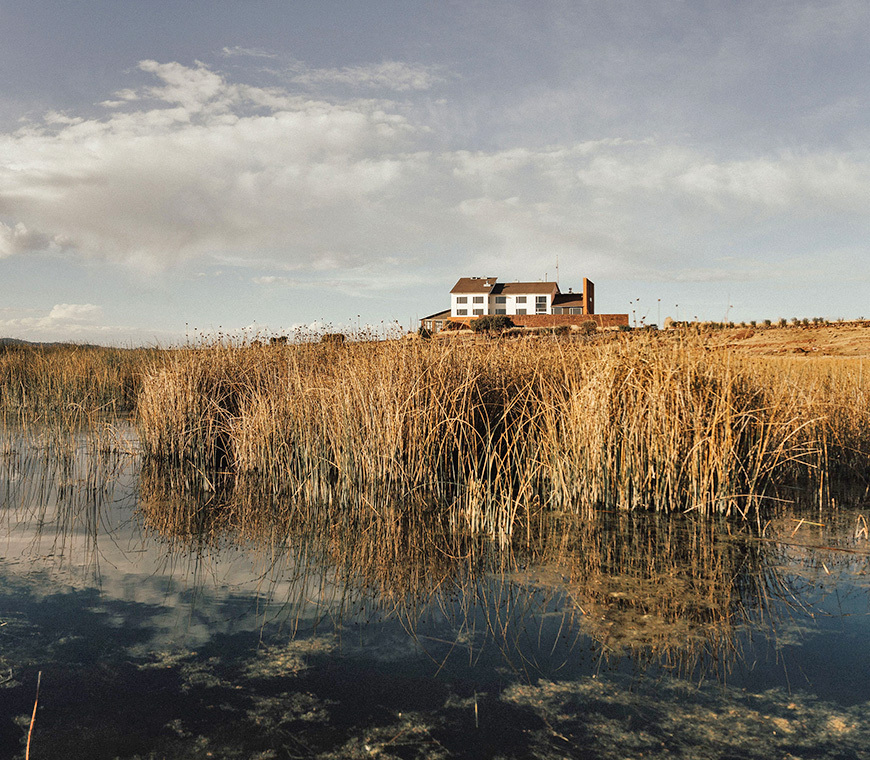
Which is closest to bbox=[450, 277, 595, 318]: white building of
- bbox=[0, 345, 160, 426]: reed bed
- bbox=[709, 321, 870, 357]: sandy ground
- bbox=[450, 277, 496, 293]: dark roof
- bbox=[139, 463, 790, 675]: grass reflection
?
bbox=[450, 277, 496, 293]: dark roof

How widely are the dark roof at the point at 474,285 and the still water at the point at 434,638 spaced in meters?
55.7

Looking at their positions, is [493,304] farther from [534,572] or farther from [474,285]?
[534,572]

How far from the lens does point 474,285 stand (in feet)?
200

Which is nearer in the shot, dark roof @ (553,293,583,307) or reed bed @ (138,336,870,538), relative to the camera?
reed bed @ (138,336,870,538)

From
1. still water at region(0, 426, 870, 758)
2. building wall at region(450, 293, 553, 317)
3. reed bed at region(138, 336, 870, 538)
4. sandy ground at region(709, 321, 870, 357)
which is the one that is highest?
building wall at region(450, 293, 553, 317)

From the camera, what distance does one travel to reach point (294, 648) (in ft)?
10.5

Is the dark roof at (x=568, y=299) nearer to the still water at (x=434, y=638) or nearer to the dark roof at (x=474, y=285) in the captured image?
the dark roof at (x=474, y=285)

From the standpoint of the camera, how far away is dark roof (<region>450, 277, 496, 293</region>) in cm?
6034

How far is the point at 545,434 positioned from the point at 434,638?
3.05m

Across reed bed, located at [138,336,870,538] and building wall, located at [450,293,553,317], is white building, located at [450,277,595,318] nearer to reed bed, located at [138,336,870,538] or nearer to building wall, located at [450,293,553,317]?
building wall, located at [450,293,553,317]

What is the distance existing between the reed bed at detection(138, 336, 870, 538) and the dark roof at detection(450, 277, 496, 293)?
52980 mm

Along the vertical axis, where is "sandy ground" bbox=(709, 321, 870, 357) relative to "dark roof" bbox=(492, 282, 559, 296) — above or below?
below

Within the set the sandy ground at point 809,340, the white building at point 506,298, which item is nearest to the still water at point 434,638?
the sandy ground at point 809,340

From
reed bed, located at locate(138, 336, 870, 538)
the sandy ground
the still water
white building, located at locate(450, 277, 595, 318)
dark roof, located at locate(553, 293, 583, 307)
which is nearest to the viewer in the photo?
the still water
